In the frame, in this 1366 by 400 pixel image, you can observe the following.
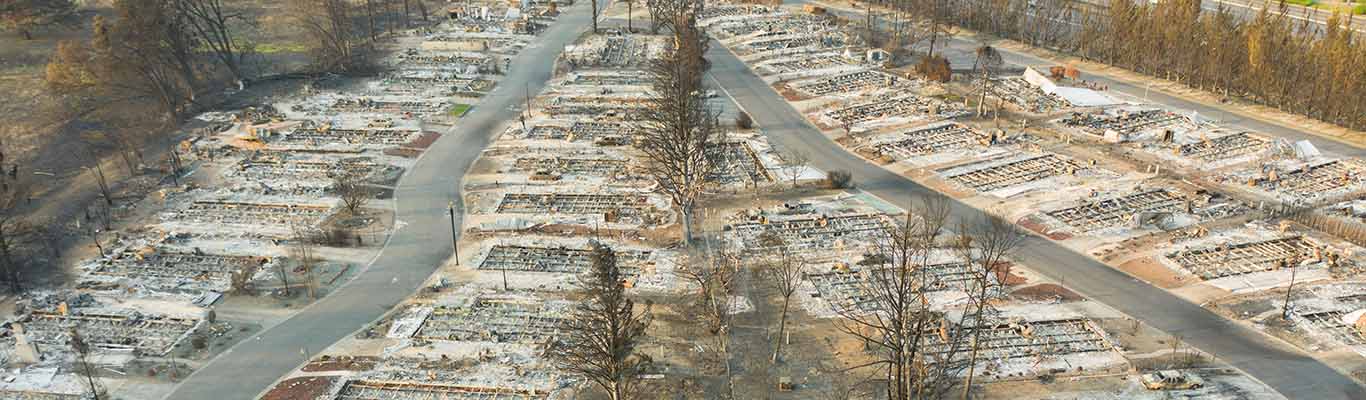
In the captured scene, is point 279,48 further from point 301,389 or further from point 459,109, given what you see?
point 301,389

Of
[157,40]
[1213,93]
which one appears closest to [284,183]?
[157,40]

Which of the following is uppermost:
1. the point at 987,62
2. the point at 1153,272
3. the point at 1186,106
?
the point at 987,62

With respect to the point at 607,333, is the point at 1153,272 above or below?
below

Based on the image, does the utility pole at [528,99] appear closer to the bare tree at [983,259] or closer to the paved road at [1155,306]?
the paved road at [1155,306]

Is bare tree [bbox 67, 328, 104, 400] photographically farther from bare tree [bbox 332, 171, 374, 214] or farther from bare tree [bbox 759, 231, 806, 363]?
bare tree [bbox 759, 231, 806, 363]

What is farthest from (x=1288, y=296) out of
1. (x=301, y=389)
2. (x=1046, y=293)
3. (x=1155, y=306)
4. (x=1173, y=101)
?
(x=301, y=389)

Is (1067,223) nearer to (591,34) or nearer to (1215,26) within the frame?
(1215,26)
